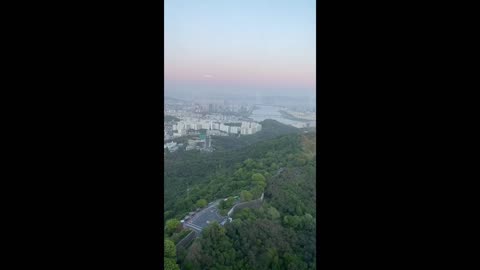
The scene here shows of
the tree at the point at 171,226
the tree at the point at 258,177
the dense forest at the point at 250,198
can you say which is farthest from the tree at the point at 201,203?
the tree at the point at 258,177

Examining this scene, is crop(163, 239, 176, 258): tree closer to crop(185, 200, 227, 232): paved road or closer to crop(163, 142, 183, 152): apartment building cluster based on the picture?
crop(185, 200, 227, 232): paved road

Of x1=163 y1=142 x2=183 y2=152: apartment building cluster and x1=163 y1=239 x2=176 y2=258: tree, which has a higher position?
x1=163 y1=142 x2=183 y2=152: apartment building cluster

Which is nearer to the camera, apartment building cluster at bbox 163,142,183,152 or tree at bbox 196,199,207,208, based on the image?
apartment building cluster at bbox 163,142,183,152

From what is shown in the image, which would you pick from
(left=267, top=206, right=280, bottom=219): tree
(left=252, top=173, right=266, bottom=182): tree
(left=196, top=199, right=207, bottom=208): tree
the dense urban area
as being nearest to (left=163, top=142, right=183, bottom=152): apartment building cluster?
the dense urban area

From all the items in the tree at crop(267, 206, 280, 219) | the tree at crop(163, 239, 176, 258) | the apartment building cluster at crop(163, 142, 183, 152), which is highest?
the apartment building cluster at crop(163, 142, 183, 152)
